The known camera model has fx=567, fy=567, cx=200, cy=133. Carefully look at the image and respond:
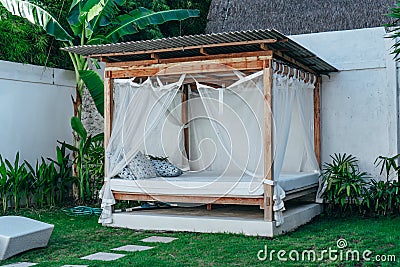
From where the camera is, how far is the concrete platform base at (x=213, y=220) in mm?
6980

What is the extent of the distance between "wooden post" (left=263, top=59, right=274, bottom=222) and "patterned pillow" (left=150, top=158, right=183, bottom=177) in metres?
2.07

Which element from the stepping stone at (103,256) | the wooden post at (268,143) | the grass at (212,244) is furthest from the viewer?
the wooden post at (268,143)

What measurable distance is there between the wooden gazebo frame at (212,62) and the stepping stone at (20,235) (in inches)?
68.5

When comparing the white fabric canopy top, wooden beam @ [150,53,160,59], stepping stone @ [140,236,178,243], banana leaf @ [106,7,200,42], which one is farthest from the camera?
banana leaf @ [106,7,200,42]

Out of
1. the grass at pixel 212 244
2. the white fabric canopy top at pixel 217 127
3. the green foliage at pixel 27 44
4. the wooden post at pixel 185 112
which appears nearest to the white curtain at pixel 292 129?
the white fabric canopy top at pixel 217 127

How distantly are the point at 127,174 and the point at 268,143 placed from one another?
212cm

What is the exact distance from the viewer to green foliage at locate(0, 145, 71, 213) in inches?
345

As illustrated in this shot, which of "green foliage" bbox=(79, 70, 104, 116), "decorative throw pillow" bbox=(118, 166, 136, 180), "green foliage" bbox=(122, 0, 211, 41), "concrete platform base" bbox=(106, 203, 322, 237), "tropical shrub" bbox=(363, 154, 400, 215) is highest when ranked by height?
"green foliage" bbox=(122, 0, 211, 41)

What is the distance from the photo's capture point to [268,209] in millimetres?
6887

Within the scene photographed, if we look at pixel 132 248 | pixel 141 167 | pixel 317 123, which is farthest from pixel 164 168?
pixel 317 123

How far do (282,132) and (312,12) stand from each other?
3.74 metres

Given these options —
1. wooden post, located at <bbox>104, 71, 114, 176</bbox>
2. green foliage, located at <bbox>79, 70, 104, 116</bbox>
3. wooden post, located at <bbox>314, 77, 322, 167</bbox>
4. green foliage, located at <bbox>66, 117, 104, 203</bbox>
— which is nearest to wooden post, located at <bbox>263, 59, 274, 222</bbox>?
wooden post, located at <bbox>104, 71, 114, 176</bbox>

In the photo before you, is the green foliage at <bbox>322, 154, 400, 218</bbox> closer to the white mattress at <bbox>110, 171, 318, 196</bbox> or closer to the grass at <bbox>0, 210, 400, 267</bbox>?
the grass at <bbox>0, 210, 400, 267</bbox>

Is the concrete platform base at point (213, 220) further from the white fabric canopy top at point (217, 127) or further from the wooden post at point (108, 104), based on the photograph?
the wooden post at point (108, 104)
